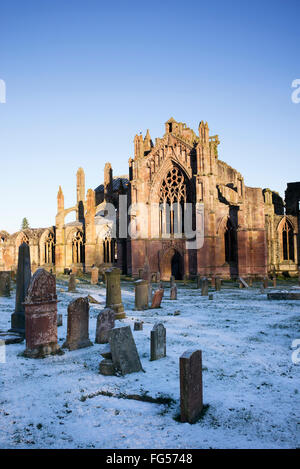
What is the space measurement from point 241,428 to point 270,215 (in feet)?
94.8

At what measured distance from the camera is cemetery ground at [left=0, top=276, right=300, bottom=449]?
4.18 meters

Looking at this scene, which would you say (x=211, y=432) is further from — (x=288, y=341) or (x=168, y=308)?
(x=168, y=308)

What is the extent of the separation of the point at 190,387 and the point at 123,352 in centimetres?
206

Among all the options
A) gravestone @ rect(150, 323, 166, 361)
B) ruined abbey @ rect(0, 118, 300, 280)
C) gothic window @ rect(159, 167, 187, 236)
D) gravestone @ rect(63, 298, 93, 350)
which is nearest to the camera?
gravestone @ rect(150, 323, 166, 361)

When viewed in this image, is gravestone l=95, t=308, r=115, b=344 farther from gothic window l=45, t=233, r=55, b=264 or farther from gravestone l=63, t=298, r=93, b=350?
gothic window l=45, t=233, r=55, b=264

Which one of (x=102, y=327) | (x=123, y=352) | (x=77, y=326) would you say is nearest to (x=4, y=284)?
(x=102, y=327)

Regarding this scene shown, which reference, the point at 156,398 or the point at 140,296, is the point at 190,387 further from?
the point at 140,296

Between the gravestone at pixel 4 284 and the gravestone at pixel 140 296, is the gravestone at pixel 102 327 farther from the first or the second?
the gravestone at pixel 4 284

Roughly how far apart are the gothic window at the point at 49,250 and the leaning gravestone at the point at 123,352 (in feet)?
119

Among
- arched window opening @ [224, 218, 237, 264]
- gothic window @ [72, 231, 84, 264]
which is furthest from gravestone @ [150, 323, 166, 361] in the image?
gothic window @ [72, 231, 84, 264]

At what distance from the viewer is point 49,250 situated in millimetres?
41406

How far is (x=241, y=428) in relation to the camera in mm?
4402

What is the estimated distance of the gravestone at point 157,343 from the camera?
7134mm

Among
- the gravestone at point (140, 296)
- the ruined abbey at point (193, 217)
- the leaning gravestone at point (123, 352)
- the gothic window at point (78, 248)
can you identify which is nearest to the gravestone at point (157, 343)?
the leaning gravestone at point (123, 352)
